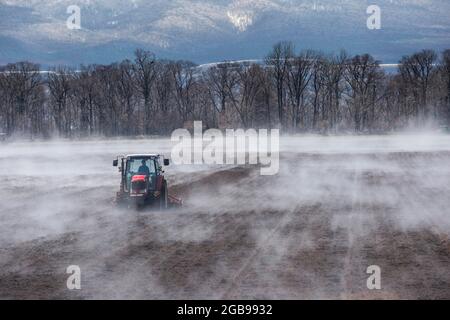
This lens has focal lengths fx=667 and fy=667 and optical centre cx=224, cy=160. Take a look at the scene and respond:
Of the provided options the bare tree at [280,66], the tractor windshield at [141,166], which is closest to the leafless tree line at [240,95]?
A: the bare tree at [280,66]

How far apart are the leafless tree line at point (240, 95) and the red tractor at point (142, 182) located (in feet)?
279

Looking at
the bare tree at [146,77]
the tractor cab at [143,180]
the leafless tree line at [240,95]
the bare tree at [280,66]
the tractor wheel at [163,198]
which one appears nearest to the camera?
the tractor cab at [143,180]

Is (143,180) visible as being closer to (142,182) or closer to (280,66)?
(142,182)

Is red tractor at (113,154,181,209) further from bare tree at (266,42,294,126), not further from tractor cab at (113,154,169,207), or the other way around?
bare tree at (266,42,294,126)

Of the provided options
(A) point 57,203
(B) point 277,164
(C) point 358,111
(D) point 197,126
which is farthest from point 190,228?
(C) point 358,111

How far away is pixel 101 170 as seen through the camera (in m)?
46.4

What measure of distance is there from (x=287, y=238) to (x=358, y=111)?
96.1 metres

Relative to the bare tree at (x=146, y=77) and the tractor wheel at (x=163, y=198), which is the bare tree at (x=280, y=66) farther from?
the tractor wheel at (x=163, y=198)

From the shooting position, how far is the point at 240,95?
12700 cm

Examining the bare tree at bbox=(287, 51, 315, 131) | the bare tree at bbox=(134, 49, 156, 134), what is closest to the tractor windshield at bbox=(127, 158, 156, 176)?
the bare tree at bbox=(287, 51, 315, 131)

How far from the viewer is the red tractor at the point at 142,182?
25.8m

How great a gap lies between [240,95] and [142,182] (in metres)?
102

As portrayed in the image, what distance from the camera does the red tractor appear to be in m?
25.8

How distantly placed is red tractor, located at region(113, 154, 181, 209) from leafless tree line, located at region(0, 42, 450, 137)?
8502 cm
